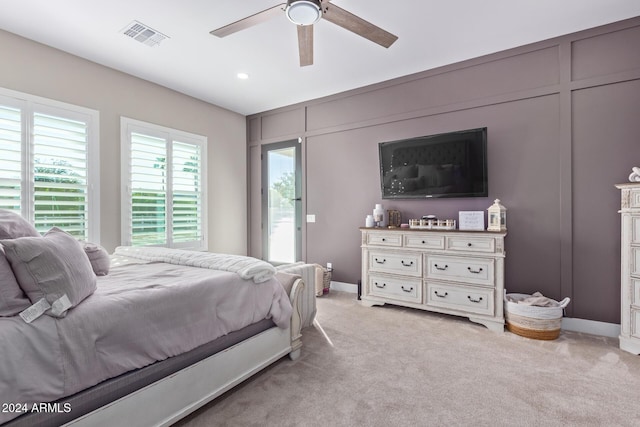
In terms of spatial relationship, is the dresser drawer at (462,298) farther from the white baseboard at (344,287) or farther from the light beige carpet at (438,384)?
the white baseboard at (344,287)

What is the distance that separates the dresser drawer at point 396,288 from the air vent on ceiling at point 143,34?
3384mm

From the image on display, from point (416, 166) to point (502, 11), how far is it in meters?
1.63

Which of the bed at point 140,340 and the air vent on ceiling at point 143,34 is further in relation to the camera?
the air vent on ceiling at point 143,34

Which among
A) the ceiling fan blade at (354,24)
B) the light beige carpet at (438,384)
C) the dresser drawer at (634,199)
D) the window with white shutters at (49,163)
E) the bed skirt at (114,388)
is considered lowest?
the light beige carpet at (438,384)

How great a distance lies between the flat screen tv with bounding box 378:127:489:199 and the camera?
3.35 meters

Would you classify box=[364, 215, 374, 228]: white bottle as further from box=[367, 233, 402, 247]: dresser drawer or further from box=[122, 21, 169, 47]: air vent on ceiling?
box=[122, 21, 169, 47]: air vent on ceiling

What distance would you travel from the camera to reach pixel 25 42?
303 centimetres

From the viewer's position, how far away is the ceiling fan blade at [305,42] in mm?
2445

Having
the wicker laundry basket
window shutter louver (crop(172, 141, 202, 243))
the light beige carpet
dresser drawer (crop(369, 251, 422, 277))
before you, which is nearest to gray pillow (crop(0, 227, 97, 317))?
the light beige carpet

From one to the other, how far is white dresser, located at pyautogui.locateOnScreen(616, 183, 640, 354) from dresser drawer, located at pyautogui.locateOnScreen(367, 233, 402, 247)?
73.6 inches

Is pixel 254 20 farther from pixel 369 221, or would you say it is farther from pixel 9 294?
pixel 369 221

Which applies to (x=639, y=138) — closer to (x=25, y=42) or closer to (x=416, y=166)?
(x=416, y=166)

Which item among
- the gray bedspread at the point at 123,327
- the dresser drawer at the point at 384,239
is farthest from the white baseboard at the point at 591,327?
the gray bedspread at the point at 123,327

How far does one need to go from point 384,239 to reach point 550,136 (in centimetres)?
195
